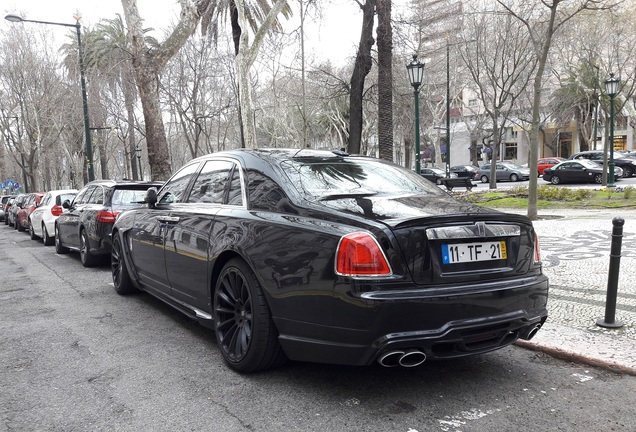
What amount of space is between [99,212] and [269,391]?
20.3 ft

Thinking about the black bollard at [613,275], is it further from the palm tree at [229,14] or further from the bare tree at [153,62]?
the palm tree at [229,14]

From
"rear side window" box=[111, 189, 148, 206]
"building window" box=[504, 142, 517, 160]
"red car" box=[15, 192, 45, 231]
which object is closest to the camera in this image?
"rear side window" box=[111, 189, 148, 206]

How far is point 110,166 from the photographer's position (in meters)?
72.4

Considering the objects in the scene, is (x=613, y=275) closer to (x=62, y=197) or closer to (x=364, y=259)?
(x=364, y=259)

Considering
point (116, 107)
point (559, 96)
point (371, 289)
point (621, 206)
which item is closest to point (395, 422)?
point (371, 289)

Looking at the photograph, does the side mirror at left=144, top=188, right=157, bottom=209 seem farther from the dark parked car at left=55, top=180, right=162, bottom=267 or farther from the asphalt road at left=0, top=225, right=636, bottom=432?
the dark parked car at left=55, top=180, right=162, bottom=267

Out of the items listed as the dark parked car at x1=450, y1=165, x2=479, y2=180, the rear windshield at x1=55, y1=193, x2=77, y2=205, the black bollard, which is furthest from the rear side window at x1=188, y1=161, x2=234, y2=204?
the dark parked car at x1=450, y1=165, x2=479, y2=180

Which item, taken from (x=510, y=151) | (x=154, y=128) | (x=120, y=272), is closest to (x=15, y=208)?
(x=154, y=128)

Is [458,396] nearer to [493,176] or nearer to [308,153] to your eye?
[308,153]

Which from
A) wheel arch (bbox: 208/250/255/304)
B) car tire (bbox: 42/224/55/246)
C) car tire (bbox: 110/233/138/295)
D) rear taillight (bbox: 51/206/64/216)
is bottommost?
car tire (bbox: 42/224/55/246)

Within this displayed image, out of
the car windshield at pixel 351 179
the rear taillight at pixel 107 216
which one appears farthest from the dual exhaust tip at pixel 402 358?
the rear taillight at pixel 107 216

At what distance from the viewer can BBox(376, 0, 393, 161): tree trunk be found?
13.0 meters

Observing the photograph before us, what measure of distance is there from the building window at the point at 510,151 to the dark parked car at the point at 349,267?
66.3m

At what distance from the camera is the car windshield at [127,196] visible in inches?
352
